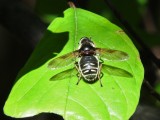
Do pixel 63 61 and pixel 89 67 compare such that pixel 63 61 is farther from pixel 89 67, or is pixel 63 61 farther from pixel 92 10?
pixel 92 10

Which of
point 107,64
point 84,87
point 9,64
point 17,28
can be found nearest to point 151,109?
point 107,64

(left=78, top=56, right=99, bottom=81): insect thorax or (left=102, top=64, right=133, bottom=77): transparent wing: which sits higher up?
(left=102, top=64, right=133, bottom=77): transparent wing

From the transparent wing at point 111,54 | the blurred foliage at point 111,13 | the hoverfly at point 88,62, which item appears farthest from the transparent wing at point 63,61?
the blurred foliage at point 111,13

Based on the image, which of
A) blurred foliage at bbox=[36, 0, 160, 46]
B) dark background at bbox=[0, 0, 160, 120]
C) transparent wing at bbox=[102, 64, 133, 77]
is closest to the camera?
transparent wing at bbox=[102, 64, 133, 77]

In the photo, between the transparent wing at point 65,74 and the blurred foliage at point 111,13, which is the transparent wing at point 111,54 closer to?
the transparent wing at point 65,74

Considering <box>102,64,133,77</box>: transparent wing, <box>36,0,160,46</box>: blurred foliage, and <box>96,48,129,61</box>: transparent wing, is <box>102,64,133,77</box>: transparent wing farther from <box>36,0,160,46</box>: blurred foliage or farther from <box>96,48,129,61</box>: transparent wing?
<box>36,0,160,46</box>: blurred foliage

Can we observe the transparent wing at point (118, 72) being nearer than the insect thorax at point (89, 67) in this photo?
Yes

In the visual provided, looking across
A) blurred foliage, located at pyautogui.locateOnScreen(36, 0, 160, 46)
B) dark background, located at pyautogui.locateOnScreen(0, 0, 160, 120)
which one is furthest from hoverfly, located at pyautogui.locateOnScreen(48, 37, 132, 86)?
blurred foliage, located at pyautogui.locateOnScreen(36, 0, 160, 46)

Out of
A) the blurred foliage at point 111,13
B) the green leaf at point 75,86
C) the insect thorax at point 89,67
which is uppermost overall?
the green leaf at point 75,86

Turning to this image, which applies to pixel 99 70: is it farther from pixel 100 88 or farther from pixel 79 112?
pixel 79 112
